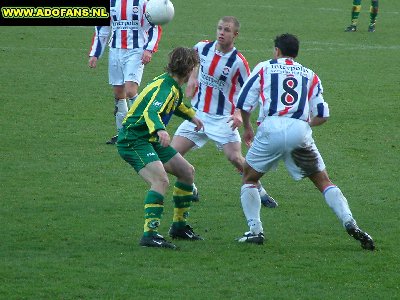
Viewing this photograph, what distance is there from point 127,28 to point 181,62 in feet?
18.7

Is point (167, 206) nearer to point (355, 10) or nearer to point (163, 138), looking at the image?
point (163, 138)

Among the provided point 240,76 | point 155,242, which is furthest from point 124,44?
point 155,242

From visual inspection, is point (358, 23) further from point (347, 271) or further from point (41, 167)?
point (347, 271)

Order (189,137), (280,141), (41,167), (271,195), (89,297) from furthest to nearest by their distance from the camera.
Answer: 1. (41,167)
2. (271,195)
3. (189,137)
4. (280,141)
5. (89,297)

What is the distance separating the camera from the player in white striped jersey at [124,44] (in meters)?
14.4

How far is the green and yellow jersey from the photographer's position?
8.86 meters

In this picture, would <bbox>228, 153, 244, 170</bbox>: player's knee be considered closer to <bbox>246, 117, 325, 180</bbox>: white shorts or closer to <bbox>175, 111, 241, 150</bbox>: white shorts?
<bbox>175, 111, 241, 150</bbox>: white shorts

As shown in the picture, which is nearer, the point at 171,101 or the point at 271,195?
the point at 171,101

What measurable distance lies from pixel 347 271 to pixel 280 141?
1368mm

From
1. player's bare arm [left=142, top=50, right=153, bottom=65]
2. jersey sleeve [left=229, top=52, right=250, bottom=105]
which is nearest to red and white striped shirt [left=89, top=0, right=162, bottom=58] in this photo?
player's bare arm [left=142, top=50, right=153, bottom=65]

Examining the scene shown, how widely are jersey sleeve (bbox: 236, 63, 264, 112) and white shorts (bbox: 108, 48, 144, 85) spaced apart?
17.4 feet

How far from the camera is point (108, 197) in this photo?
11.3 m

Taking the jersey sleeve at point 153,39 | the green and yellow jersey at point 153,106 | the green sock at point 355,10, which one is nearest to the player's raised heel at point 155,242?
the green and yellow jersey at point 153,106

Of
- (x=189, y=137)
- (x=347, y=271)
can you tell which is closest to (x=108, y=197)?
(x=189, y=137)
